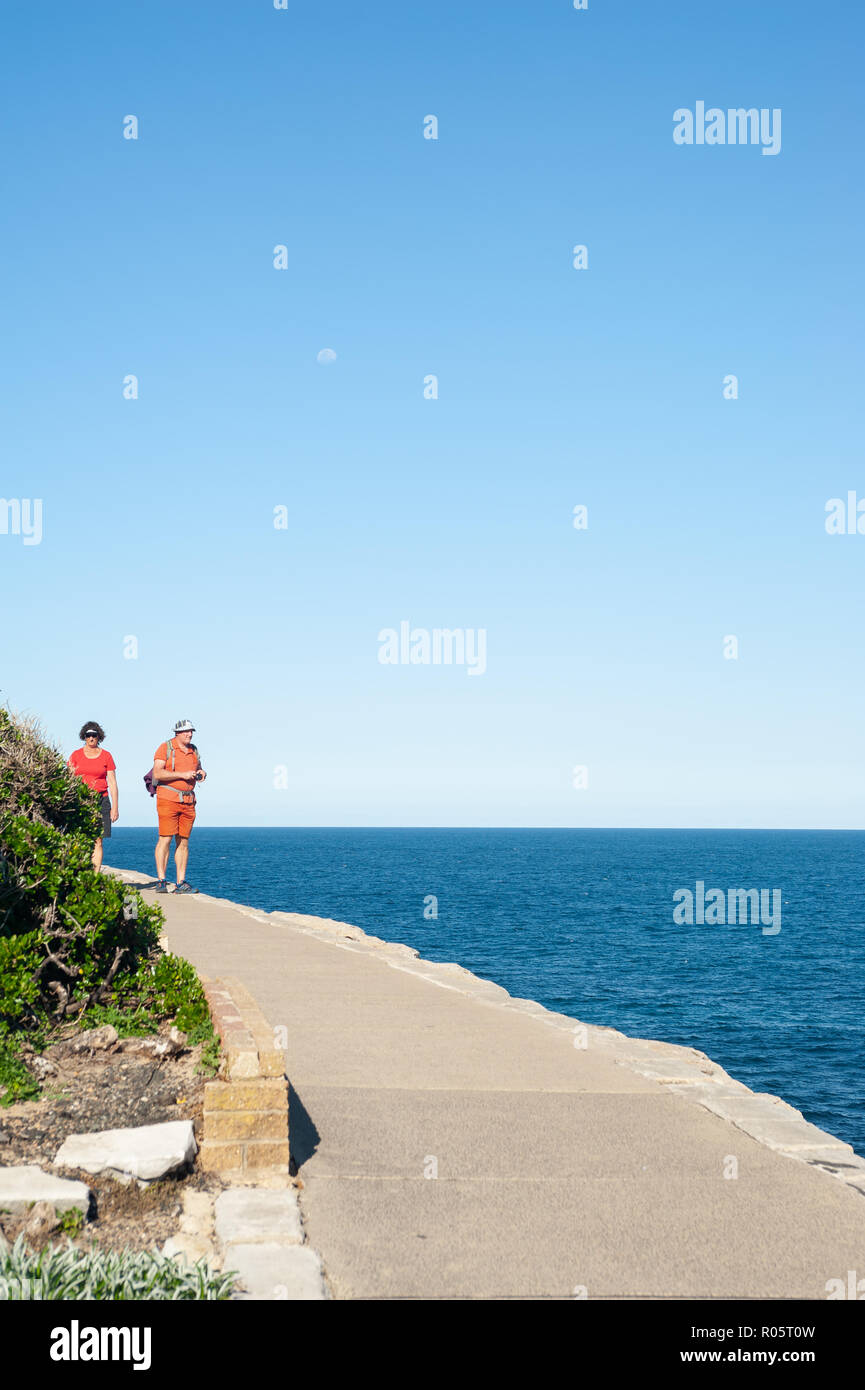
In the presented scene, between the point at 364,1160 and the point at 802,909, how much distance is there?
6556cm

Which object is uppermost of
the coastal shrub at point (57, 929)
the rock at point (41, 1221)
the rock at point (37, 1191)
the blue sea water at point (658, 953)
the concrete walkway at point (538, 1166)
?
the coastal shrub at point (57, 929)

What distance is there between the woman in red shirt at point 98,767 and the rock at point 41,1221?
824 cm

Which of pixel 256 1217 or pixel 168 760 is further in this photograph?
pixel 168 760

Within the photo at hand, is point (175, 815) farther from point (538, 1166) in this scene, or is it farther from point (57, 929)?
point (538, 1166)

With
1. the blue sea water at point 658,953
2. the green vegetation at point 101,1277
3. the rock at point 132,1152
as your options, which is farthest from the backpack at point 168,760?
the blue sea water at point 658,953

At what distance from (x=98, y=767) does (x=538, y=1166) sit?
327 inches

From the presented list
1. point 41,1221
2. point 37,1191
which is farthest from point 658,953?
point 41,1221

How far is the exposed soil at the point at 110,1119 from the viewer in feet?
15.5

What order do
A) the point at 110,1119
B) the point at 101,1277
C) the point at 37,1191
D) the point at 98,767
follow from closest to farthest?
the point at 101,1277
the point at 37,1191
the point at 110,1119
the point at 98,767

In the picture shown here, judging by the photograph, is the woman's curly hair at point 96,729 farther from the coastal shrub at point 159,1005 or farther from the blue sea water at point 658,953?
the blue sea water at point 658,953

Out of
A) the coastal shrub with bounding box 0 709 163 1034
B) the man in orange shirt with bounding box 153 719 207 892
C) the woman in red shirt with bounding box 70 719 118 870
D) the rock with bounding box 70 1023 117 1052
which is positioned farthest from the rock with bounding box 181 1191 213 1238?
the man in orange shirt with bounding box 153 719 207 892

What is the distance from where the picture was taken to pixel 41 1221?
4.48 meters
